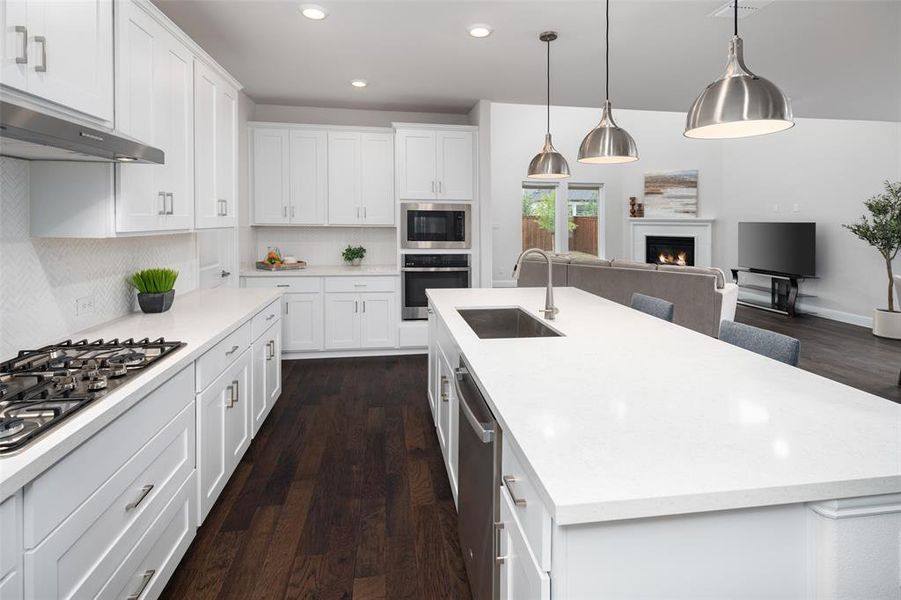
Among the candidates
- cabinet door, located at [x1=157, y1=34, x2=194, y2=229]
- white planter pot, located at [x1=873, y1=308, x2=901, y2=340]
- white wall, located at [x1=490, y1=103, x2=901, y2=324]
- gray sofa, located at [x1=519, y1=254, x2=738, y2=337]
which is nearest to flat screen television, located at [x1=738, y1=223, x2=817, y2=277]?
white wall, located at [x1=490, y1=103, x2=901, y2=324]

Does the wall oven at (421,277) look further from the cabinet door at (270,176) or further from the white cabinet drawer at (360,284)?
the cabinet door at (270,176)

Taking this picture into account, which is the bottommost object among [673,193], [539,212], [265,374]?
[265,374]

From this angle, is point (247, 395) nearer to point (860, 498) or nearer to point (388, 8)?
point (388, 8)

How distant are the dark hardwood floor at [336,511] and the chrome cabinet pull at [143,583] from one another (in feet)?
0.80

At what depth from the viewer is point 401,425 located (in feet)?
11.7

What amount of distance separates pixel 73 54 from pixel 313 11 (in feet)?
6.30

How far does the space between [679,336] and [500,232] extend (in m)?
8.04

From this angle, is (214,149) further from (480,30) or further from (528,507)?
(528,507)

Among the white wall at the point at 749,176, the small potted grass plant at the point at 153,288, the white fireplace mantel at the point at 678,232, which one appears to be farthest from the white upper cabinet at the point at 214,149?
the white fireplace mantel at the point at 678,232

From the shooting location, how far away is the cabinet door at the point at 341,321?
531 centimetres

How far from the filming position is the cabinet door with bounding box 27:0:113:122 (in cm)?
156

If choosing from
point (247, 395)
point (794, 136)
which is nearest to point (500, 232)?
point (794, 136)

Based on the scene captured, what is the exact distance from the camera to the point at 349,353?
5.48 metres

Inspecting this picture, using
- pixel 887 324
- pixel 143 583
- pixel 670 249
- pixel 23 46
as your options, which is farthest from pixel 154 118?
pixel 670 249
